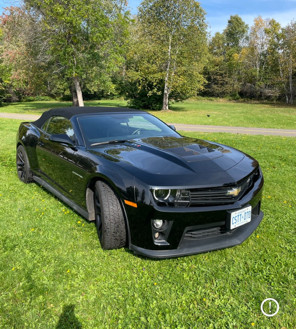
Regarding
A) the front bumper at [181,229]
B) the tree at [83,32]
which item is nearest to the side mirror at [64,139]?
the front bumper at [181,229]

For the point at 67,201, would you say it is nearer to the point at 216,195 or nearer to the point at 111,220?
the point at 111,220

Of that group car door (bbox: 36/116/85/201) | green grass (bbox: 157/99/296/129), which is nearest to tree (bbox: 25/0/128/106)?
green grass (bbox: 157/99/296/129)

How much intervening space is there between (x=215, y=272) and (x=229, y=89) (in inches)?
1899

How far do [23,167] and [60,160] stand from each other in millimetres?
1742

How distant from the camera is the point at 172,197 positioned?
8.02ft

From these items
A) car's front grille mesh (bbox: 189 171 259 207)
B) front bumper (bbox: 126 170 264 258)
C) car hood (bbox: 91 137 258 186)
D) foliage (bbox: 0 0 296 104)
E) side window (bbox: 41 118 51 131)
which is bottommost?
front bumper (bbox: 126 170 264 258)

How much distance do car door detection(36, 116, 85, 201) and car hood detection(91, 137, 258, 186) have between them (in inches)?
15.3

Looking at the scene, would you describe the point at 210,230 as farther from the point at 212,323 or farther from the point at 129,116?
the point at 129,116

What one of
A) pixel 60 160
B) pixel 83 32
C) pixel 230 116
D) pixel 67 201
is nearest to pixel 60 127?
pixel 60 160

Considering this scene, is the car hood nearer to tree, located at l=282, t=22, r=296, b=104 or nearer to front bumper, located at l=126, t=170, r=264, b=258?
front bumper, located at l=126, t=170, r=264, b=258

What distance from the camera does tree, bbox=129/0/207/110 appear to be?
22672 mm

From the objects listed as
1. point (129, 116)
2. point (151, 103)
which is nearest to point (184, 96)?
point (151, 103)

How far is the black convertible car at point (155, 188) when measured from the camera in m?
2.44

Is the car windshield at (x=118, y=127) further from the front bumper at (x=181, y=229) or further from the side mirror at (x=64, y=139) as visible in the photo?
the front bumper at (x=181, y=229)
